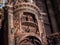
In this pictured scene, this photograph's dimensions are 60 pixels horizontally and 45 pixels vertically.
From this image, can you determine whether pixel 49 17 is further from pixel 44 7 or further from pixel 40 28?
pixel 40 28

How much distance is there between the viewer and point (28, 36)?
27562 millimetres

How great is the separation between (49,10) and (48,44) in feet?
31.6

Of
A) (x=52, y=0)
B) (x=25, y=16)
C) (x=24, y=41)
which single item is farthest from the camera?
(x=52, y=0)

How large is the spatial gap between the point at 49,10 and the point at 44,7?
154 centimetres

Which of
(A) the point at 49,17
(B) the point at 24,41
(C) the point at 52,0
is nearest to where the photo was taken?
(B) the point at 24,41

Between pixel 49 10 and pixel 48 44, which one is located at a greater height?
pixel 49 10

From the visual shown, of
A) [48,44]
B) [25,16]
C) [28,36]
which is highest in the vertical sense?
[25,16]

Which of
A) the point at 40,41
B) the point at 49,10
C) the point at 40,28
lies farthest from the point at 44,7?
the point at 40,41

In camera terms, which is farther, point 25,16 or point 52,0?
point 52,0

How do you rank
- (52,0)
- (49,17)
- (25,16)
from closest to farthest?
(25,16), (49,17), (52,0)

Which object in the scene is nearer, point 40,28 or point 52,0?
point 40,28

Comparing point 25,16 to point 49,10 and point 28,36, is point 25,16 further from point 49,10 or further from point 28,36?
point 49,10

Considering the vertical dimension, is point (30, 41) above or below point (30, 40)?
below

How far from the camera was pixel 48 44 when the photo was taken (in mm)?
31188
